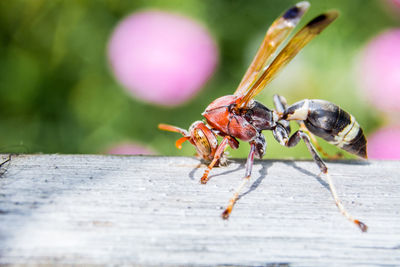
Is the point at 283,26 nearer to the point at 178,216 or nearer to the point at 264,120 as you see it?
the point at 264,120

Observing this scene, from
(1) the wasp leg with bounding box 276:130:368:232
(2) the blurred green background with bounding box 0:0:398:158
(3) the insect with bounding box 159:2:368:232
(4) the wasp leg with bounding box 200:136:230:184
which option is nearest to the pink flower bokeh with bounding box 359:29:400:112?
(2) the blurred green background with bounding box 0:0:398:158

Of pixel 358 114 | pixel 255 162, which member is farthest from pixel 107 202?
pixel 358 114

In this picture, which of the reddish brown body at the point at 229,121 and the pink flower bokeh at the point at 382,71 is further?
the pink flower bokeh at the point at 382,71

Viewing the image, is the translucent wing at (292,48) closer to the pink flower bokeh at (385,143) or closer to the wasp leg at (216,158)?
the wasp leg at (216,158)

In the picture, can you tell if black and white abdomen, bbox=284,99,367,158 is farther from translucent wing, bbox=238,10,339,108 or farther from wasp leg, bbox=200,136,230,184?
wasp leg, bbox=200,136,230,184

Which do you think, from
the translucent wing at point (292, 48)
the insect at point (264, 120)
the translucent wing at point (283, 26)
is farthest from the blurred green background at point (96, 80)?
the translucent wing at point (283, 26)

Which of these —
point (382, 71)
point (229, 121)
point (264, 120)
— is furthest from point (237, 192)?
point (382, 71)

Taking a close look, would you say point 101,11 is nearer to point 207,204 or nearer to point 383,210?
point 207,204
